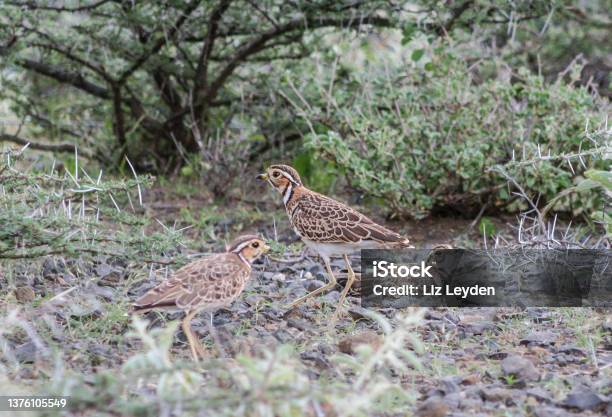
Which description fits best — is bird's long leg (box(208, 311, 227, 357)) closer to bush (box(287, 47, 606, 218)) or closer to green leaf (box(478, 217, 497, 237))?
bush (box(287, 47, 606, 218))

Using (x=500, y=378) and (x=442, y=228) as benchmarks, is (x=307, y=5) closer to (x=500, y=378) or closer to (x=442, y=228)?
(x=442, y=228)

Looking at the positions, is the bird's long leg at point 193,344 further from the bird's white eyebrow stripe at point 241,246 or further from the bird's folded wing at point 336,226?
the bird's folded wing at point 336,226

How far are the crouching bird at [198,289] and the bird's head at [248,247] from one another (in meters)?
0.01

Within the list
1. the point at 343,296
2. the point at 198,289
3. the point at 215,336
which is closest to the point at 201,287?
the point at 198,289

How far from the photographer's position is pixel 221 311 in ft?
20.4

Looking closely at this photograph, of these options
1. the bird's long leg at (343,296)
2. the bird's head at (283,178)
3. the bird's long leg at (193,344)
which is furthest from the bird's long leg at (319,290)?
the bird's long leg at (193,344)

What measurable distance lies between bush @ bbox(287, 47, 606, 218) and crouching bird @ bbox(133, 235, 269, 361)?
2856mm

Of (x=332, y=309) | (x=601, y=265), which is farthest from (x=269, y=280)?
(x=601, y=265)

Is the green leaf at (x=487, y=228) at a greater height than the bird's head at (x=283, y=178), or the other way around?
the bird's head at (x=283, y=178)

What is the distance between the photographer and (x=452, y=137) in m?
8.68

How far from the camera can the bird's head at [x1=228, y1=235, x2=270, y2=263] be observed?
19.5 ft
